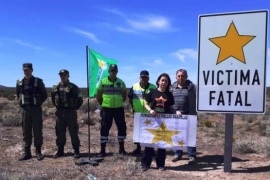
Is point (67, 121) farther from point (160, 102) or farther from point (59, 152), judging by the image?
point (160, 102)

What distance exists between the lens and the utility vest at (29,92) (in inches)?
367

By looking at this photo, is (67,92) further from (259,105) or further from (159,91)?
(259,105)

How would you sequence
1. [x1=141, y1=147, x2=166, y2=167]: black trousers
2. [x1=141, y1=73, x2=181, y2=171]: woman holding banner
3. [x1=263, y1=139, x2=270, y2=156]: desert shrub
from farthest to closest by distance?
[x1=263, y1=139, x2=270, y2=156]: desert shrub
[x1=141, y1=147, x2=166, y2=167]: black trousers
[x1=141, y1=73, x2=181, y2=171]: woman holding banner

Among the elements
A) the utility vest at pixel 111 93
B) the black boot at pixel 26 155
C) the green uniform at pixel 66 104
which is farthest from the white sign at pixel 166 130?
the black boot at pixel 26 155

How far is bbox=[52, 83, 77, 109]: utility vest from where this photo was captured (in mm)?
9352

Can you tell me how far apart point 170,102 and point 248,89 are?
1486 mm

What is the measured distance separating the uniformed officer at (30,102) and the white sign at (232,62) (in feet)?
12.8

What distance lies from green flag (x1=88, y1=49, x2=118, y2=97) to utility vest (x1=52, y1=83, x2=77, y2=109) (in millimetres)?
556

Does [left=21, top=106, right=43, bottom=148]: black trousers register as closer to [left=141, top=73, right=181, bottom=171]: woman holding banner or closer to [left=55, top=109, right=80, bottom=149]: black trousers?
[left=55, top=109, right=80, bottom=149]: black trousers

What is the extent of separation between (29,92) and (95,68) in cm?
160

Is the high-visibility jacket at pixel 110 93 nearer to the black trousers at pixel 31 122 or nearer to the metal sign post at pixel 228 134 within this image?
the black trousers at pixel 31 122

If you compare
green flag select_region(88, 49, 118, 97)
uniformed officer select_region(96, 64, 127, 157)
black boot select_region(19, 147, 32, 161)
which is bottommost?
black boot select_region(19, 147, 32, 161)

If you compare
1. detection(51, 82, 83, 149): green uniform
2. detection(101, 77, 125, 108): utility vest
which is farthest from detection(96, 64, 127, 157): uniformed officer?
detection(51, 82, 83, 149): green uniform

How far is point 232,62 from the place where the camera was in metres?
7.10
